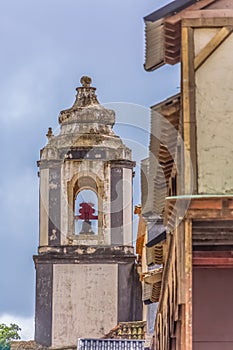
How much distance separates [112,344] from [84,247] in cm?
677

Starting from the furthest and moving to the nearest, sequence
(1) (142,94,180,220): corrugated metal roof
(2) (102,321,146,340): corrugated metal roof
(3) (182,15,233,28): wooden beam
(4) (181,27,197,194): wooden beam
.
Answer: (2) (102,321,146,340): corrugated metal roof → (1) (142,94,180,220): corrugated metal roof → (3) (182,15,233,28): wooden beam → (4) (181,27,197,194): wooden beam

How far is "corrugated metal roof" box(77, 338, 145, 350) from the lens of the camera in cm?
3678

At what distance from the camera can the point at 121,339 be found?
38094mm

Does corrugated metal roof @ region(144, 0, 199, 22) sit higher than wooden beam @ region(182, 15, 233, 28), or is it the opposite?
corrugated metal roof @ region(144, 0, 199, 22)

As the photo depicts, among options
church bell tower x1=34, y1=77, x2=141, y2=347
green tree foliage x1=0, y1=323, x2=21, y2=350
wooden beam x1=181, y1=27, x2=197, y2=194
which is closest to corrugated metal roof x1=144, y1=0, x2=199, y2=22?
wooden beam x1=181, y1=27, x2=197, y2=194

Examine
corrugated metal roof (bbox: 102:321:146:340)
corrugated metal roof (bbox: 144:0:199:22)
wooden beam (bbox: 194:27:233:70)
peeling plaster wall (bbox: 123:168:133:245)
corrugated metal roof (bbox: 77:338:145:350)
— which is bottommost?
corrugated metal roof (bbox: 77:338:145:350)

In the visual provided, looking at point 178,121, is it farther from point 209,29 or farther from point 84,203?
point 84,203

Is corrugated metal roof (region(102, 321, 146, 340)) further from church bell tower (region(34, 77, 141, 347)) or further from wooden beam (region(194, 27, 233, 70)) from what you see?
wooden beam (region(194, 27, 233, 70))

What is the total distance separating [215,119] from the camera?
17.4 metres

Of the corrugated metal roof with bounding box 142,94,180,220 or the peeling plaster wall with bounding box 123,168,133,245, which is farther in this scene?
the peeling plaster wall with bounding box 123,168,133,245

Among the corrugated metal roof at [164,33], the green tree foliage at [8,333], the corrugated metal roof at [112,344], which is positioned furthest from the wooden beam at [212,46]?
the green tree foliage at [8,333]

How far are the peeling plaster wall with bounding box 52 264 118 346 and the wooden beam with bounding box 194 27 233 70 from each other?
26238mm

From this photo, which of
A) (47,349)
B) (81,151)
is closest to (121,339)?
(47,349)

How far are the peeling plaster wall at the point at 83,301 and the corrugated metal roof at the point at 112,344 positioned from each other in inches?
200
